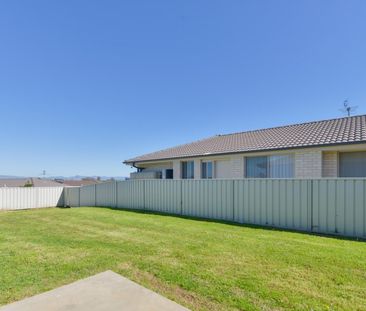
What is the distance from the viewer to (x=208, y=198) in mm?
10727

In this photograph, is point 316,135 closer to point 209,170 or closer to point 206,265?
point 209,170

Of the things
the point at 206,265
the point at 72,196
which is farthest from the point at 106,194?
the point at 206,265

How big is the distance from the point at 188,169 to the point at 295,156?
7.37 meters

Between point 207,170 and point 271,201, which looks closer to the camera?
point 271,201

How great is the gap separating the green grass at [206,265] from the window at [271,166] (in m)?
5.20

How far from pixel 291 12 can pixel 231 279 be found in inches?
436

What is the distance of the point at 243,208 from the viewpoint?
9.49 metres

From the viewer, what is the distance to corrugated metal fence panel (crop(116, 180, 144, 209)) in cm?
1408

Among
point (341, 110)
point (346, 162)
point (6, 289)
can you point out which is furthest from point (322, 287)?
point (341, 110)

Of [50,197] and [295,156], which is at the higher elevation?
[295,156]

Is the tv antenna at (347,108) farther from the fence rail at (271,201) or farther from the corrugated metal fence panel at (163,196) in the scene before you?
the corrugated metal fence panel at (163,196)

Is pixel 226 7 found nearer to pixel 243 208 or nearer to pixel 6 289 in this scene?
pixel 243 208

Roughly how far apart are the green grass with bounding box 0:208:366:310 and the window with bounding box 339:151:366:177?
5172mm

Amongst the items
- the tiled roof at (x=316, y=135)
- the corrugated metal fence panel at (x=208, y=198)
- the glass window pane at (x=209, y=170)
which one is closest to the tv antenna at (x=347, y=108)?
the tiled roof at (x=316, y=135)
